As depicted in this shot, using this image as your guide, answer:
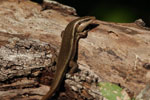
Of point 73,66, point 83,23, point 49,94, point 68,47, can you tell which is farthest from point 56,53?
point 83,23

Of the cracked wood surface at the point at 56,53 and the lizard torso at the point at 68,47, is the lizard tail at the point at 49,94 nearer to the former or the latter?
the lizard torso at the point at 68,47

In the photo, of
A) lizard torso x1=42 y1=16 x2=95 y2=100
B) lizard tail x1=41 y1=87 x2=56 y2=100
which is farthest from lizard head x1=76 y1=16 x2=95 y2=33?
lizard tail x1=41 y1=87 x2=56 y2=100

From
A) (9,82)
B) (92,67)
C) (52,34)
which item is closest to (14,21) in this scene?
(52,34)

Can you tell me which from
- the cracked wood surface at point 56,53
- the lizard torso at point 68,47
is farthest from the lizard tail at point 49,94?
the cracked wood surface at point 56,53

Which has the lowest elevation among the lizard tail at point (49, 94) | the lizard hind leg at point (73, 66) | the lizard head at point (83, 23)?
the lizard tail at point (49, 94)

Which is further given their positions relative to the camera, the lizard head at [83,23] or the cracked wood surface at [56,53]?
the lizard head at [83,23]

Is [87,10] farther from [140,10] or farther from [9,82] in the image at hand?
[9,82]

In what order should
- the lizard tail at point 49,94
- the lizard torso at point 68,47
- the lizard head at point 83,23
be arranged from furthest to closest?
1. the lizard head at point 83,23
2. the lizard torso at point 68,47
3. the lizard tail at point 49,94

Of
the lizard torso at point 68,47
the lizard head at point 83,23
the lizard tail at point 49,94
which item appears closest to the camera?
the lizard tail at point 49,94
